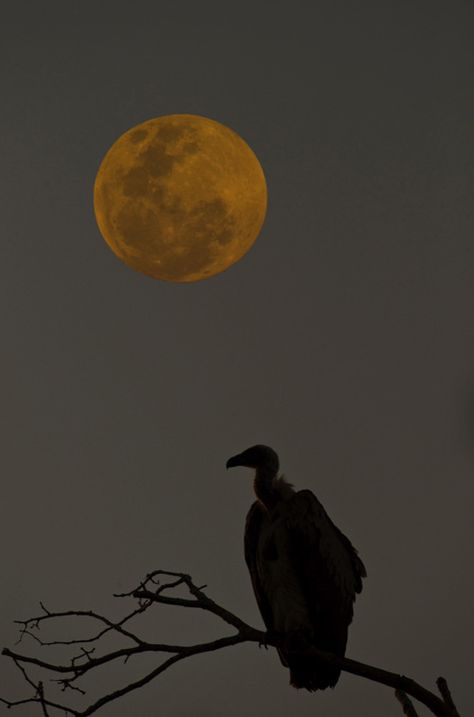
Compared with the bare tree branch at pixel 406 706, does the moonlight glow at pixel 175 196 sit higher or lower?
higher

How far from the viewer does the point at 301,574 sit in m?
2.91

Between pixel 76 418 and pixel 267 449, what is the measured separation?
102 inches

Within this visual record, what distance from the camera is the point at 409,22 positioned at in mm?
5430

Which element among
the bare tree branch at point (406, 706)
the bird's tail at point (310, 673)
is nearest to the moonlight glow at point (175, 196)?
the bird's tail at point (310, 673)

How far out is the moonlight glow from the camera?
2.71m

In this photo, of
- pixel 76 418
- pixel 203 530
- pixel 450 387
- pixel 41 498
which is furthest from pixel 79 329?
pixel 450 387

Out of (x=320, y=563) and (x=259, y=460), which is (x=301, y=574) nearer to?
(x=320, y=563)

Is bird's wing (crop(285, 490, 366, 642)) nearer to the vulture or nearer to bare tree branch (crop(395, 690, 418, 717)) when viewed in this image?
the vulture

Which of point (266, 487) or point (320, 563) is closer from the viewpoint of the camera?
point (320, 563)

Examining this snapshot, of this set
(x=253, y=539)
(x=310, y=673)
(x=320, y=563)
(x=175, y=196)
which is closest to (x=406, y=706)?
(x=310, y=673)

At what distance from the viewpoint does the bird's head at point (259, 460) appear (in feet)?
10.00

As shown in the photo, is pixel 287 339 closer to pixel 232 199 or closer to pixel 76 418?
pixel 76 418

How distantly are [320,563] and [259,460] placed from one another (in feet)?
1.28

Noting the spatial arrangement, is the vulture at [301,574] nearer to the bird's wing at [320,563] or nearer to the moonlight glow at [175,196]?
the bird's wing at [320,563]
